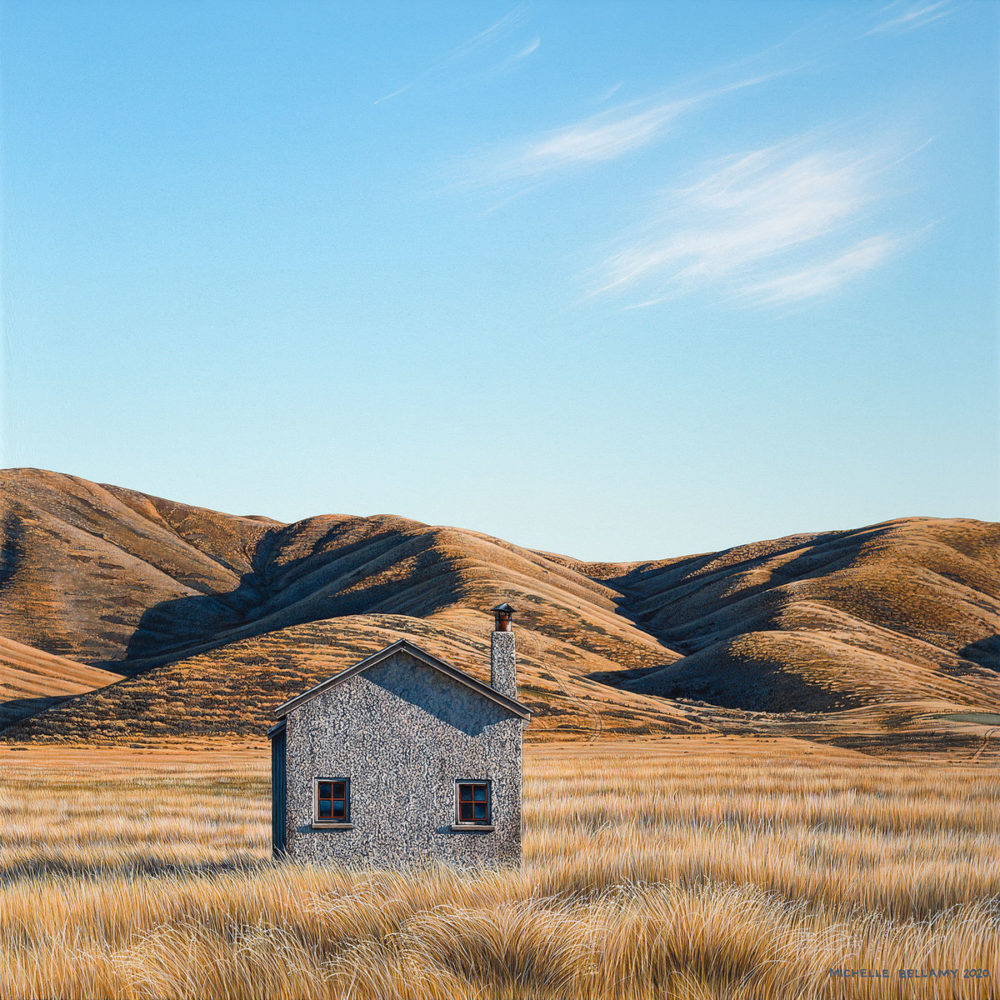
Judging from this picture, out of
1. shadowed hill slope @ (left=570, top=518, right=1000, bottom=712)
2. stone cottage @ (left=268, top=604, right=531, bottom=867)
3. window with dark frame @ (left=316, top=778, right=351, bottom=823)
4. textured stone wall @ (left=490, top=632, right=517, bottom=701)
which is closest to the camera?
stone cottage @ (left=268, top=604, right=531, bottom=867)

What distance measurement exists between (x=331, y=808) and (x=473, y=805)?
93.2 inches

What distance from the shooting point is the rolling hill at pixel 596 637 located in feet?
252

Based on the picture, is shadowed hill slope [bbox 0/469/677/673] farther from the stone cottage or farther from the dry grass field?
the stone cottage

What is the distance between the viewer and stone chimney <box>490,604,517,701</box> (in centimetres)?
1856

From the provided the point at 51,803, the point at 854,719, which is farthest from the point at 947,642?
the point at 51,803

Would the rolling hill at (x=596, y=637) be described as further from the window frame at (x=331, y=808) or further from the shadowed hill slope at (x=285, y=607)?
the window frame at (x=331, y=808)

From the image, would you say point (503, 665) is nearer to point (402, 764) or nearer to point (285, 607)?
point (402, 764)

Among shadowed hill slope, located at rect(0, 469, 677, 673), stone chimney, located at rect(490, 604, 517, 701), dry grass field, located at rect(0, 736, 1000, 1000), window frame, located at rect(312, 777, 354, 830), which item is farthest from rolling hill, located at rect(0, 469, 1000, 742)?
window frame, located at rect(312, 777, 354, 830)

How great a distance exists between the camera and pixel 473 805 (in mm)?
17469

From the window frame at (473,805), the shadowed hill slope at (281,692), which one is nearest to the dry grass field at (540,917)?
the window frame at (473,805)

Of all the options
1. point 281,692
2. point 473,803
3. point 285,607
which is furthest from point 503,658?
point 285,607

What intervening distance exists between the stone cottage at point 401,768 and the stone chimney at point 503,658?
2.80ft

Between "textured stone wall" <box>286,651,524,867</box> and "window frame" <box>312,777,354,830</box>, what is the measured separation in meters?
0.07

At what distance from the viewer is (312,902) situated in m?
11.6
